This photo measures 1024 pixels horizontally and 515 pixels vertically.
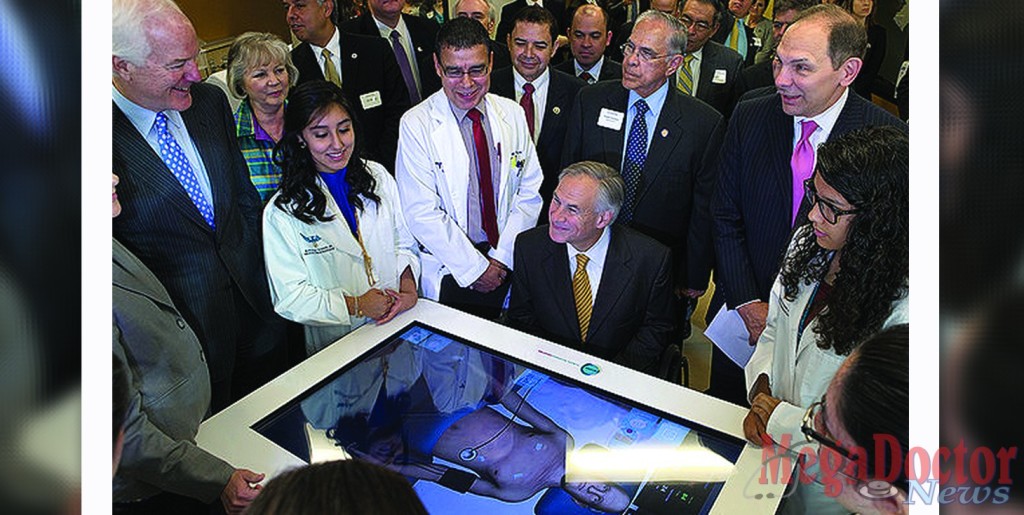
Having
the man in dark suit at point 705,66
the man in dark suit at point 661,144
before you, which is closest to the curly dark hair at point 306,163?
the man in dark suit at point 661,144

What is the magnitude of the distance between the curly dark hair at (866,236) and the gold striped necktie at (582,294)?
61 centimetres

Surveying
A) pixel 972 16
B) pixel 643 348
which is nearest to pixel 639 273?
pixel 643 348

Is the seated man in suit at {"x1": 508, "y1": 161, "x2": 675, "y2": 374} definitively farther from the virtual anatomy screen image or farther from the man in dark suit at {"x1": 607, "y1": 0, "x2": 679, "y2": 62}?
the man in dark suit at {"x1": 607, "y1": 0, "x2": 679, "y2": 62}

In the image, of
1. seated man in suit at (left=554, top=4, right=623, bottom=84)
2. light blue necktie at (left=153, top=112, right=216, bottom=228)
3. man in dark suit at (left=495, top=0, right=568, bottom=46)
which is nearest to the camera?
light blue necktie at (left=153, top=112, right=216, bottom=228)

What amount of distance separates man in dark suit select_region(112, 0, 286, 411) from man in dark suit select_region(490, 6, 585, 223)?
3.27 feet

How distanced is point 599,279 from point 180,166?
893 mm

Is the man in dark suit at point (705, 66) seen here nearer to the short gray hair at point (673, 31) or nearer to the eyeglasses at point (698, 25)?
the eyeglasses at point (698, 25)

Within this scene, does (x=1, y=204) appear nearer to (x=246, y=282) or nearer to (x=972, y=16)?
(x=972, y=16)

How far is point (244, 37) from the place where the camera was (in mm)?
1784

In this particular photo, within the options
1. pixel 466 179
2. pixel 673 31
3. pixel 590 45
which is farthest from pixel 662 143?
pixel 590 45

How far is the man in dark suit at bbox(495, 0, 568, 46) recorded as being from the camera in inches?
133

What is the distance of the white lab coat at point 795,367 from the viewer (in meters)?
1.02

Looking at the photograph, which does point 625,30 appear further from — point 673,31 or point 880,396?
point 880,396
